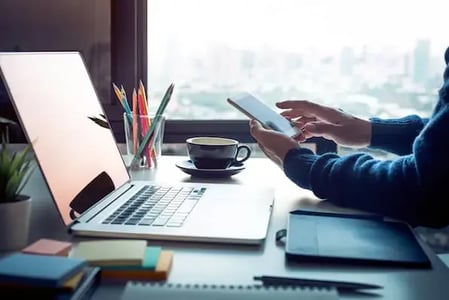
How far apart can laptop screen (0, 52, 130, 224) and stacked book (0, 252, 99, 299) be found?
257mm

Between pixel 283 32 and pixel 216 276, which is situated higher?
pixel 283 32

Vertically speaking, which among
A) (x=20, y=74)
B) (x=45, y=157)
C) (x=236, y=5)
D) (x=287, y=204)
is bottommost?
(x=287, y=204)

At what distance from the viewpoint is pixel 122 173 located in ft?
4.03

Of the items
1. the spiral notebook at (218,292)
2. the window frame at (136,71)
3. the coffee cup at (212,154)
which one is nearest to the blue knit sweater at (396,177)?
the coffee cup at (212,154)

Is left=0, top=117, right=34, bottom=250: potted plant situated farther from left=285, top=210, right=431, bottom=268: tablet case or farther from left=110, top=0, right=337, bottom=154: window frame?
left=110, top=0, right=337, bottom=154: window frame

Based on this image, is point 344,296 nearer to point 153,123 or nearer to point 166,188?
point 166,188

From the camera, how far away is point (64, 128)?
41.5 inches

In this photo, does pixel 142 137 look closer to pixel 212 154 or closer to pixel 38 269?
pixel 212 154

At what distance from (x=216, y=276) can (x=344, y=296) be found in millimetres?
141

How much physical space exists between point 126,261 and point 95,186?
1.27 feet

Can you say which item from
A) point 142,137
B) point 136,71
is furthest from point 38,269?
point 136,71

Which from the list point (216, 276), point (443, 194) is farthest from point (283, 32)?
point (216, 276)

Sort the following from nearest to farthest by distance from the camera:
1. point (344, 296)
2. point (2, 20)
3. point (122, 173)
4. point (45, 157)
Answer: point (344, 296) < point (45, 157) < point (122, 173) < point (2, 20)

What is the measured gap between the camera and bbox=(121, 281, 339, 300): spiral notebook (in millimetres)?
635
